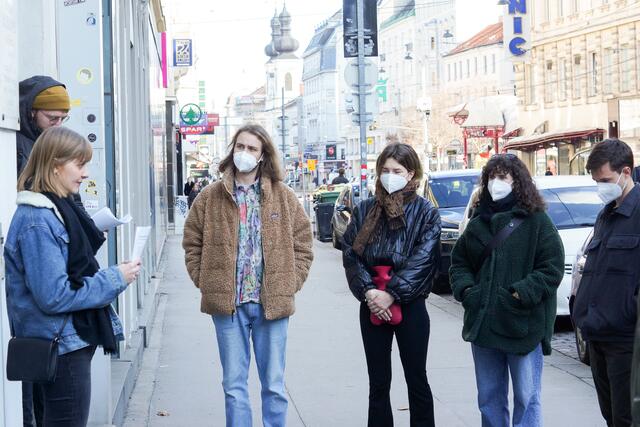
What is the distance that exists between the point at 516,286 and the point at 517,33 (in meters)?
46.5

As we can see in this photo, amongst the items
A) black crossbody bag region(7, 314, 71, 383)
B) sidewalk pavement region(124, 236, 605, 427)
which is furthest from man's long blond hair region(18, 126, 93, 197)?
sidewalk pavement region(124, 236, 605, 427)

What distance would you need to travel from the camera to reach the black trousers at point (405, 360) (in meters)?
6.39

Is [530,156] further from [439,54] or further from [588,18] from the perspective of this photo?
[439,54]

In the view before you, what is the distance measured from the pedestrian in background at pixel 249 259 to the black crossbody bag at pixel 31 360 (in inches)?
74.0

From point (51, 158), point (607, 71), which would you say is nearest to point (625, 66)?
point (607, 71)

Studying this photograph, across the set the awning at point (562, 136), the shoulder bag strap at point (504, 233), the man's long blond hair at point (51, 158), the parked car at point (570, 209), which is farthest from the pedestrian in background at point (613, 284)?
the awning at point (562, 136)

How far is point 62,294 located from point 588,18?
49.3 metres

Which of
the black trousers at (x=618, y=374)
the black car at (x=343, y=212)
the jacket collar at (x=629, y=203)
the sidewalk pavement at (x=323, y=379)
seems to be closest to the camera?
the black trousers at (x=618, y=374)

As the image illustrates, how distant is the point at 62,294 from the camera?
4.27 m

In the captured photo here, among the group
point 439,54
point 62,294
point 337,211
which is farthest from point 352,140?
point 62,294

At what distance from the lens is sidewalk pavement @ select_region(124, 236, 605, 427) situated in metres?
7.93

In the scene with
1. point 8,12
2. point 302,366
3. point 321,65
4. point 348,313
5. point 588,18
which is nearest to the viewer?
point 8,12

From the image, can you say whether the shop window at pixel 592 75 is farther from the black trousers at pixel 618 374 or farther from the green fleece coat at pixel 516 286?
the black trousers at pixel 618 374

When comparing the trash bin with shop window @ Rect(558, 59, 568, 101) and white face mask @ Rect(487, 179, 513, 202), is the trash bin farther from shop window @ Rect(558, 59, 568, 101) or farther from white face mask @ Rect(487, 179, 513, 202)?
shop window @ Rect(558, 59, 568, 101)
